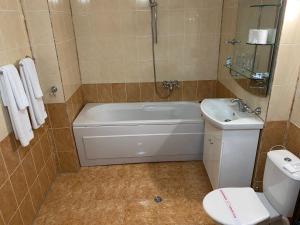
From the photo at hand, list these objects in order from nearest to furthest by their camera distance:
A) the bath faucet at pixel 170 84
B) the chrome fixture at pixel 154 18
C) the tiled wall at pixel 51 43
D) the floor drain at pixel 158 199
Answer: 1. the tiled wall at pixel 51 43
2. the floor drain at pixel 158 199
3. the chrome fixture at pixel 154 18
4. the bath faucet at pixel 170 84

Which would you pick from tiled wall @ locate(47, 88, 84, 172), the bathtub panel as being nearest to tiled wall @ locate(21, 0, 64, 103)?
tiled wall @ locate(47, 88, 84, 172)

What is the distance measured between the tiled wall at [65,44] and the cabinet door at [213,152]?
1.50 meters

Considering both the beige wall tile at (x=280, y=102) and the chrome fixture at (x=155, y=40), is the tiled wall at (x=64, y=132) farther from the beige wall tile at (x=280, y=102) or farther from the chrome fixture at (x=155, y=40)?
the beige wall tile at (x=280, y=102)

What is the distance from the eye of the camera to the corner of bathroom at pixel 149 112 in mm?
1686

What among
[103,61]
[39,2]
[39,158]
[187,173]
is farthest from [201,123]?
[39,2]

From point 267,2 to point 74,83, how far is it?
2108 mm

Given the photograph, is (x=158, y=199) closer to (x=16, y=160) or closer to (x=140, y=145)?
(x=140, y=145)

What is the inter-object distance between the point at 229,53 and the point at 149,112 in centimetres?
125

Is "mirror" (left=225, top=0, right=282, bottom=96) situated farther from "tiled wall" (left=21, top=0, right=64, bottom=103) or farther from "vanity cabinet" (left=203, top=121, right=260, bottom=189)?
"tiled wall" (left=21, top=0, right=64, bottom=103)

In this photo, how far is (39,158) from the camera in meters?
2.18

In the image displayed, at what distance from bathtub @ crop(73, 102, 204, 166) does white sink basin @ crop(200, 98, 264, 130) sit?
1.04 ft

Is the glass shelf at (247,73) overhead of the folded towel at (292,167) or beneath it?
overhead

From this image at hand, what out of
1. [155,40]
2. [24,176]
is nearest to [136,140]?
[24,176]

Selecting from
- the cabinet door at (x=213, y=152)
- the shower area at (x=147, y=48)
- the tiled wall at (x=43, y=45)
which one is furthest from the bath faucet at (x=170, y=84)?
the tiled wall at (x=43, y=45)
